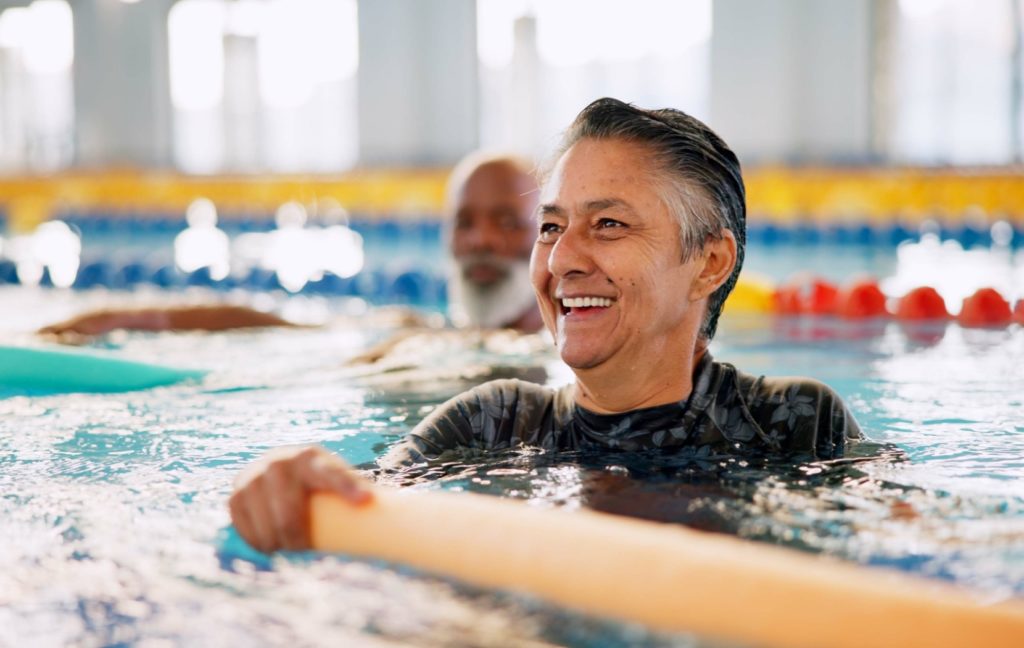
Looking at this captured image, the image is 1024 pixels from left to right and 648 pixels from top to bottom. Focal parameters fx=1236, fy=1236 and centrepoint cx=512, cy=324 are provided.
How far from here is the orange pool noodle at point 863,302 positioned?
21.4 ft

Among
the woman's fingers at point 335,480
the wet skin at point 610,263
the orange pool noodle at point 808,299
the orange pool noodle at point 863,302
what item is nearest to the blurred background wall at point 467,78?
the orange pool noodle at point 808,299

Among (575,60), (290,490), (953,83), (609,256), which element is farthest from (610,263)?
(575,60)

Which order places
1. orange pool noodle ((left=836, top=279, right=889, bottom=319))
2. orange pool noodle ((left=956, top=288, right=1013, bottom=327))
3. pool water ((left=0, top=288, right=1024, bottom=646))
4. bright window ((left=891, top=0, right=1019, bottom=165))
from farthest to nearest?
bright window ((left=891, top=0, right=1019, bottom=165)), orange pool noodle ((left=836, top=279, right=889, bottom=319)), orange pool noodle ((left=956, top=288, right=1013, bottom=327)), pool water ((left=0, top=288, right=1024, bottom=646))

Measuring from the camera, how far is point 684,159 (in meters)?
2.35

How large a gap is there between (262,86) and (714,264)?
1930 cm

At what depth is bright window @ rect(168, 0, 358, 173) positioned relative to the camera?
65.2ft

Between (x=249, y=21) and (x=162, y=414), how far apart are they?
1816 centimetres

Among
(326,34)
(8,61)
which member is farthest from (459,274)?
(8,61)

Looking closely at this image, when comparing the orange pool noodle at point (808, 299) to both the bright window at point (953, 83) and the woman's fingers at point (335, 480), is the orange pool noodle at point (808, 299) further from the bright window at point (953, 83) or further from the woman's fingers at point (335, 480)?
the bright window at point (953, 83)

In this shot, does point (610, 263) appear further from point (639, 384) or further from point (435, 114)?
point (435, 114)

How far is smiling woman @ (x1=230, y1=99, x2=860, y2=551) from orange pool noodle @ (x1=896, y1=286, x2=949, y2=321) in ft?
13.0

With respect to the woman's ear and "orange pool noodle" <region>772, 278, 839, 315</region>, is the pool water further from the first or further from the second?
"orange pool noodle" <region>772, 278, 839, 315</region>

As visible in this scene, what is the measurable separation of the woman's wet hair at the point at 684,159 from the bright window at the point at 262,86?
17.2m

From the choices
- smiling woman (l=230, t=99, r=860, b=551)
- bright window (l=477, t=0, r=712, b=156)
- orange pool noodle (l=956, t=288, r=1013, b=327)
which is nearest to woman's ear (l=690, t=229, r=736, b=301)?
smiling woman (l=230, t=99, r=860, b=551)
